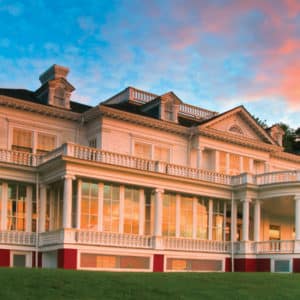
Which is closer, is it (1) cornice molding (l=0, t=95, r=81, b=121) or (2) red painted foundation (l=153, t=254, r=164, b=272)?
(2) red painted foundation (l=153, t=254, r=164, b=272)

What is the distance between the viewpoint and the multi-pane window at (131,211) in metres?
33.2

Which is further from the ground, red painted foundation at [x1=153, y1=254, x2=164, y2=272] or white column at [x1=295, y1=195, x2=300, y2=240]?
white column at [x1=295, y1=195, x2=300, y2=240]

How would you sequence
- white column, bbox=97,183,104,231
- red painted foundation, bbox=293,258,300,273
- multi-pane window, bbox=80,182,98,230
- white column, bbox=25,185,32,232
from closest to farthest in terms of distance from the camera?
multi-pane window, bbox=80,182,98,230
white column, bbox=97,183,104,231
white column, bbox=25,185,32,232
red painted foundation, bbox=293,258,300,273

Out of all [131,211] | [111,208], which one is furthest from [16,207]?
[131,211]

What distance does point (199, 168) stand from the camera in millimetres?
37531

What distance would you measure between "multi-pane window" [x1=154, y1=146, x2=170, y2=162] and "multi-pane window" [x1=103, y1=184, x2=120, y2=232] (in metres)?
6.23

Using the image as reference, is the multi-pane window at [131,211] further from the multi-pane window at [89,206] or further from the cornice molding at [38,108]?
the cornice molding at [38,108]

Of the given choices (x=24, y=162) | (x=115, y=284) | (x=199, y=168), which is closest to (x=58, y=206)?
(x=24, y=162)

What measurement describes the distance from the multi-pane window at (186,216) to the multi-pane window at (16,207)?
965 centimetres

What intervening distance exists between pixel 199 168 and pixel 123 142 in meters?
5.17

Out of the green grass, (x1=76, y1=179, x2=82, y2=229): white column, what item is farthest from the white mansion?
the green grass

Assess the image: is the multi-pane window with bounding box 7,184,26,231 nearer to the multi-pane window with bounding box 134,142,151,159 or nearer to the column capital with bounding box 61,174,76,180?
the column capital with bounding box 61,174,76,180

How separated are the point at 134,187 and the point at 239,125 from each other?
1194 cm

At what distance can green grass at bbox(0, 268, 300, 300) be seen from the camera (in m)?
15.7
